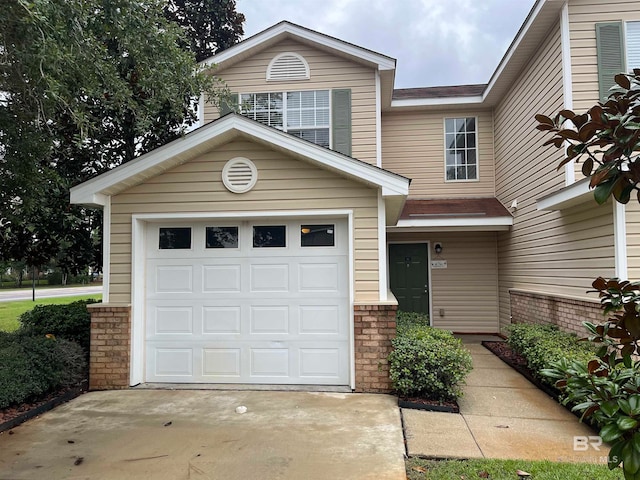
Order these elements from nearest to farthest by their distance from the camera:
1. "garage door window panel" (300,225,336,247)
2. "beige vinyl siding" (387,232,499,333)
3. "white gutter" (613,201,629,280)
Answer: "white gutter" (613,201,629,280) < "garage door window panel" (300,225,336,247) < "beige vinyl siding" (387,232,499,333)

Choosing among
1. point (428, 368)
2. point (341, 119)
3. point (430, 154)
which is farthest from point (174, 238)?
point (430, 154)

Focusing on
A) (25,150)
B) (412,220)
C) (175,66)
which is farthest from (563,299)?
(25,150)

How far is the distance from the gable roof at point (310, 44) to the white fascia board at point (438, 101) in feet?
4.14

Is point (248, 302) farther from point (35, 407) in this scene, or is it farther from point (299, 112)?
point (299, 112)

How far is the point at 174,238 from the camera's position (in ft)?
20.5

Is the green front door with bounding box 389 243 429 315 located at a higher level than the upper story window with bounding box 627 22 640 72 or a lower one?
lower

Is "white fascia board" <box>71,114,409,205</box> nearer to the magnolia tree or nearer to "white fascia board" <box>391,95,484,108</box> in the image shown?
the magnolia tree

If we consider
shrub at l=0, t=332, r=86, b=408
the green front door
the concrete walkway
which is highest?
the green front door

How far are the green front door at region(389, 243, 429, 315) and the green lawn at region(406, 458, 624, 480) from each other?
23.0ft

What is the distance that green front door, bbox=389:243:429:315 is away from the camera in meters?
10.6

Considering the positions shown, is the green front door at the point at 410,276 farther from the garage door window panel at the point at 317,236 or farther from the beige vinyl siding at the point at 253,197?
the beige vinyl siding at the point at 253,197

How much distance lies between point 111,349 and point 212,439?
2.62 m

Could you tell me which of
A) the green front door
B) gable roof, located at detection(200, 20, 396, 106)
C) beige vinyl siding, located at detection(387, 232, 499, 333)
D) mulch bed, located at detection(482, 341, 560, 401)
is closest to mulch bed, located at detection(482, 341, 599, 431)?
mulch bed, located at detection(482, 341, 560, 401)

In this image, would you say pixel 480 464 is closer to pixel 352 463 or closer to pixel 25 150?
pixel 352 463
